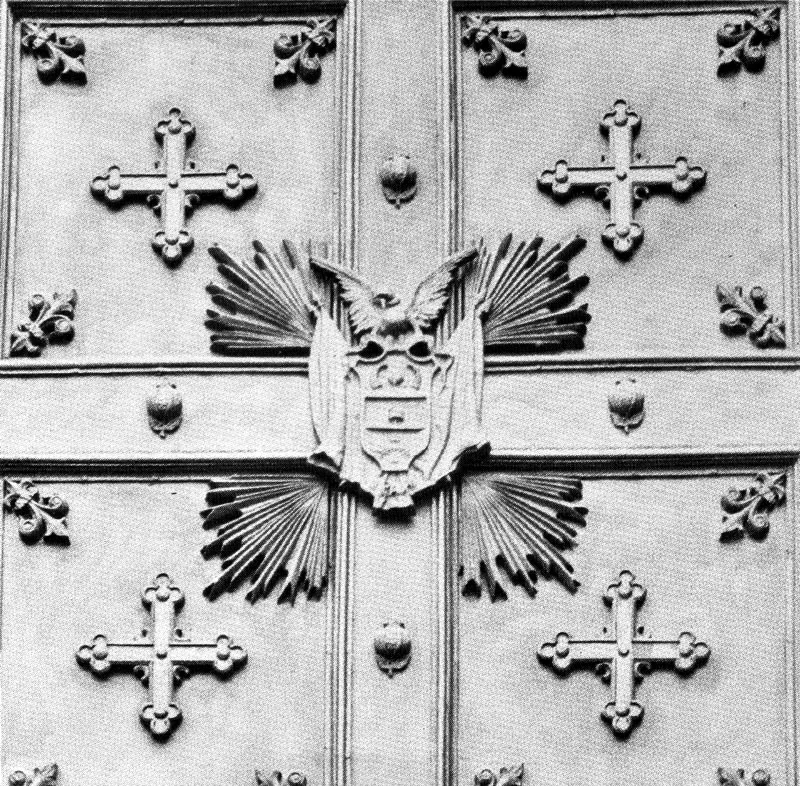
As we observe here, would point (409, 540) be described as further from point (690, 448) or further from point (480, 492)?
point (690, 448)

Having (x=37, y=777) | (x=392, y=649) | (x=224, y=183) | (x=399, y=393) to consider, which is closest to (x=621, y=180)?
(x=399, y=393)

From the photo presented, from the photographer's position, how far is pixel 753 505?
9.57 m

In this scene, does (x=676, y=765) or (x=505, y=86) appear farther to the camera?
(x=505, y=86)

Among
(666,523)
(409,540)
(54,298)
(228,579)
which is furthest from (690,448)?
(54,298)

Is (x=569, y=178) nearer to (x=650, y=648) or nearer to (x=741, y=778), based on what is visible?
(x=650, y=648)

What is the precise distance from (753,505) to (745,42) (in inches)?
62.2

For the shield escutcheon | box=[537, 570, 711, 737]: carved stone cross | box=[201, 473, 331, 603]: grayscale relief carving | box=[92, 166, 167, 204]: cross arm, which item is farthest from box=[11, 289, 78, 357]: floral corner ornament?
box=[537, 570, 711, 737]: carved stone cross

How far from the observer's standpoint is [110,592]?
959 cm

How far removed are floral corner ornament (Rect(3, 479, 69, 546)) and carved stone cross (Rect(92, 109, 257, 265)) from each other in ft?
2.93

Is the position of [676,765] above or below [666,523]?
below

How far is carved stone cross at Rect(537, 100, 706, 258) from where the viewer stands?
9.86 metres

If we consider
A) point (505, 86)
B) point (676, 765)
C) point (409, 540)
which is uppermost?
point (505, 86)

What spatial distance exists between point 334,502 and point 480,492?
1.52ft

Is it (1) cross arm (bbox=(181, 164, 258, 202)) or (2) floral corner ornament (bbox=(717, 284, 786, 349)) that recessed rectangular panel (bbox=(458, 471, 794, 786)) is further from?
(1) cross arm (bbox=(181, 164, 258, 202))
